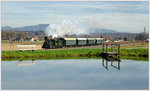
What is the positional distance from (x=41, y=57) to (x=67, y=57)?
2.68 m

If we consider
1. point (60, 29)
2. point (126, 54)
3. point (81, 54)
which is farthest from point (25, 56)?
point (60, 29)

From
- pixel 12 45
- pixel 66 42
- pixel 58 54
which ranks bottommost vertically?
pixel 58 54

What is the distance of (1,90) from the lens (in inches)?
459

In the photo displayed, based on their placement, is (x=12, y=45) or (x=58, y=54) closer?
(x=58, y=54)

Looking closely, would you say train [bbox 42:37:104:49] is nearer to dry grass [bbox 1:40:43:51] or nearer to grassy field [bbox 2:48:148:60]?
dry grass [bbox 1:40:43:51]

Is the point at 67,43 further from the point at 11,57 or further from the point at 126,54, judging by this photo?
the point at 11,57

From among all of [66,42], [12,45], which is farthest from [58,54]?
[12,45]

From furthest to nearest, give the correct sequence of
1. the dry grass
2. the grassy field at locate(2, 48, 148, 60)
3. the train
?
the train, the dry grass, the grassy field at locate(2, 48, 148, 60)

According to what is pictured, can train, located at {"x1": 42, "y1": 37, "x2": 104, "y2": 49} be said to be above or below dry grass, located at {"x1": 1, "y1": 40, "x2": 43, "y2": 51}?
above

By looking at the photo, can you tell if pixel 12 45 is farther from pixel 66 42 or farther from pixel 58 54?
pixel 58 54

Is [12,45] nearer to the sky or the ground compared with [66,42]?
nearer to the ground

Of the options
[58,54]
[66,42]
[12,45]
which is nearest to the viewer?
[58,54]

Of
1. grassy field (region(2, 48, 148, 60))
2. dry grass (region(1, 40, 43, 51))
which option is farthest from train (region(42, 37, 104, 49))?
grassy field (region(2, 48, 148, 60))

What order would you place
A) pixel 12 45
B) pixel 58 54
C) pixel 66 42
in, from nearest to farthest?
pixel 58 54, pixel 66 42, pixel 12 45
